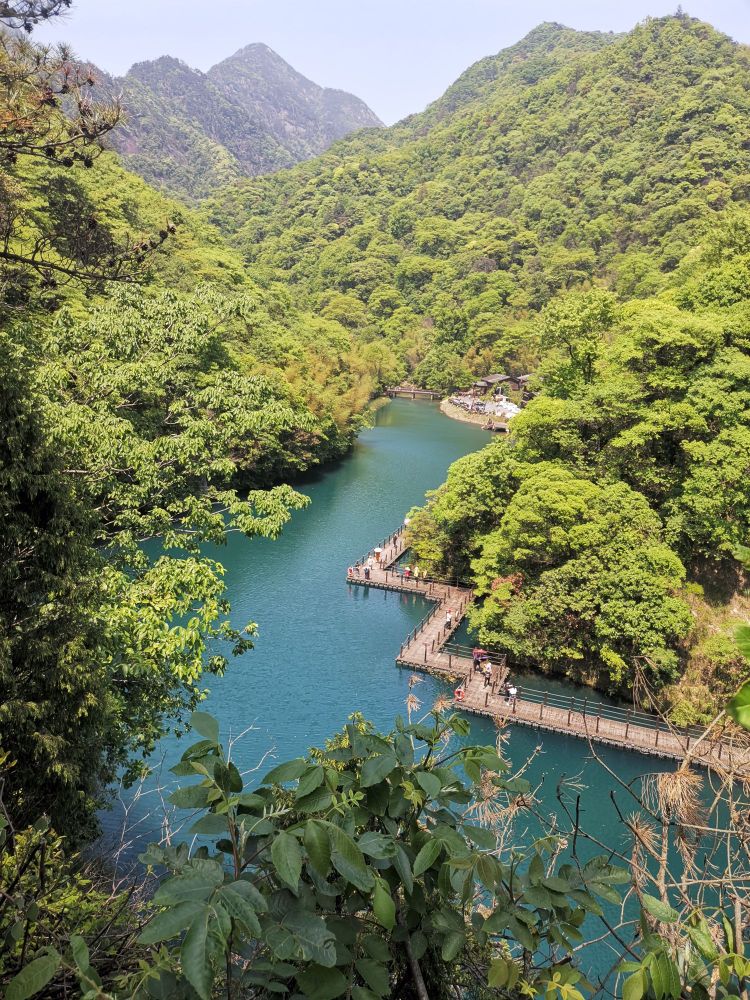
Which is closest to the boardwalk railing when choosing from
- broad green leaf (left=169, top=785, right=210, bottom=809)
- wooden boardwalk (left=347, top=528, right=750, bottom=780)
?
wooden boardwalk (left=347, top=528, right=750, bottom=780)

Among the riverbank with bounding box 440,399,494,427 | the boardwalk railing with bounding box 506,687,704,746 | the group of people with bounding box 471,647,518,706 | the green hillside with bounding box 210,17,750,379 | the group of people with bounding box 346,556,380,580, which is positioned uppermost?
the green hillside with bounding box 210,17,750,379

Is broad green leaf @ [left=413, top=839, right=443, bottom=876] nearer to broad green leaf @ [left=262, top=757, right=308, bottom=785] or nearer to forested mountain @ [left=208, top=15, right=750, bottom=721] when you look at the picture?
broad green leaf @ [left=262, top=757, right=308, bottom=785]

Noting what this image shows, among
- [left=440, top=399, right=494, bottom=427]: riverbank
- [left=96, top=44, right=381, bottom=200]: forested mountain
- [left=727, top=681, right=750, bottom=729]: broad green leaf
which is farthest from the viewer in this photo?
[left=96, top=44, right=381, bottom=200]: forested mountain

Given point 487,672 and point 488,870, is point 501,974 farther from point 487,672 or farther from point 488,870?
point 487,672

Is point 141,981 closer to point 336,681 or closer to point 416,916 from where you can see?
point 416,916

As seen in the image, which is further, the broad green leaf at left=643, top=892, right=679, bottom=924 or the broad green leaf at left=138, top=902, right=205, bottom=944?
the broad green leaf at left=643, top=892, right=679, bottom=924

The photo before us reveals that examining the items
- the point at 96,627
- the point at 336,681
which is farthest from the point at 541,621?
the point at 96,627
